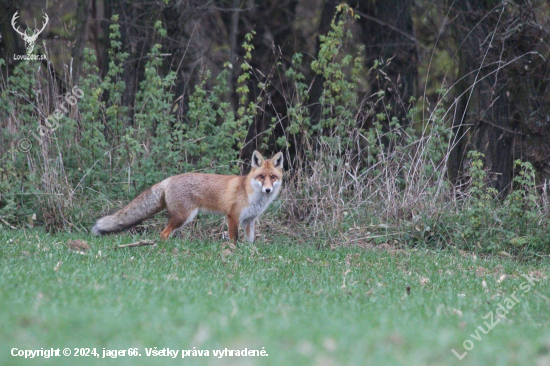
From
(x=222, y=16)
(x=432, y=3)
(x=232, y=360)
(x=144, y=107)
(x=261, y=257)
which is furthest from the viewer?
(x=222, y=16)

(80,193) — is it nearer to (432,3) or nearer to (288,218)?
(288,218)

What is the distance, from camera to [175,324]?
138 inches

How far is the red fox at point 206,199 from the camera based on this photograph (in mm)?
8415

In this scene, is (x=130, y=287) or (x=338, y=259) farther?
(x=338, y=259)

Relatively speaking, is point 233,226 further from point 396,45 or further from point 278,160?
point 396,45

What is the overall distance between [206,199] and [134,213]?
3.34ft

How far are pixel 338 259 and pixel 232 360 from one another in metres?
4.82

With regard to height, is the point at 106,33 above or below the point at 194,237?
above

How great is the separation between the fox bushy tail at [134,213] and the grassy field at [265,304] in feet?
0.99

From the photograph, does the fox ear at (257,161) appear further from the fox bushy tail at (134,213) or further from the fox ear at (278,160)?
the fox bushy tail at (134,213)

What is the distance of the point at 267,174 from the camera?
27.9 ft

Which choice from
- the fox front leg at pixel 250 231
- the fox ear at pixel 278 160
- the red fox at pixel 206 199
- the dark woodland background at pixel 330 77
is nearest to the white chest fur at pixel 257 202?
the red fox at pixel 206 199

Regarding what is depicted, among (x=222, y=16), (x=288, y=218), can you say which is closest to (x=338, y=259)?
(x=288, y=218)

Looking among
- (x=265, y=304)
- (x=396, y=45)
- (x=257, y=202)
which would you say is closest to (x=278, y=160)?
(x=257, y=202)
